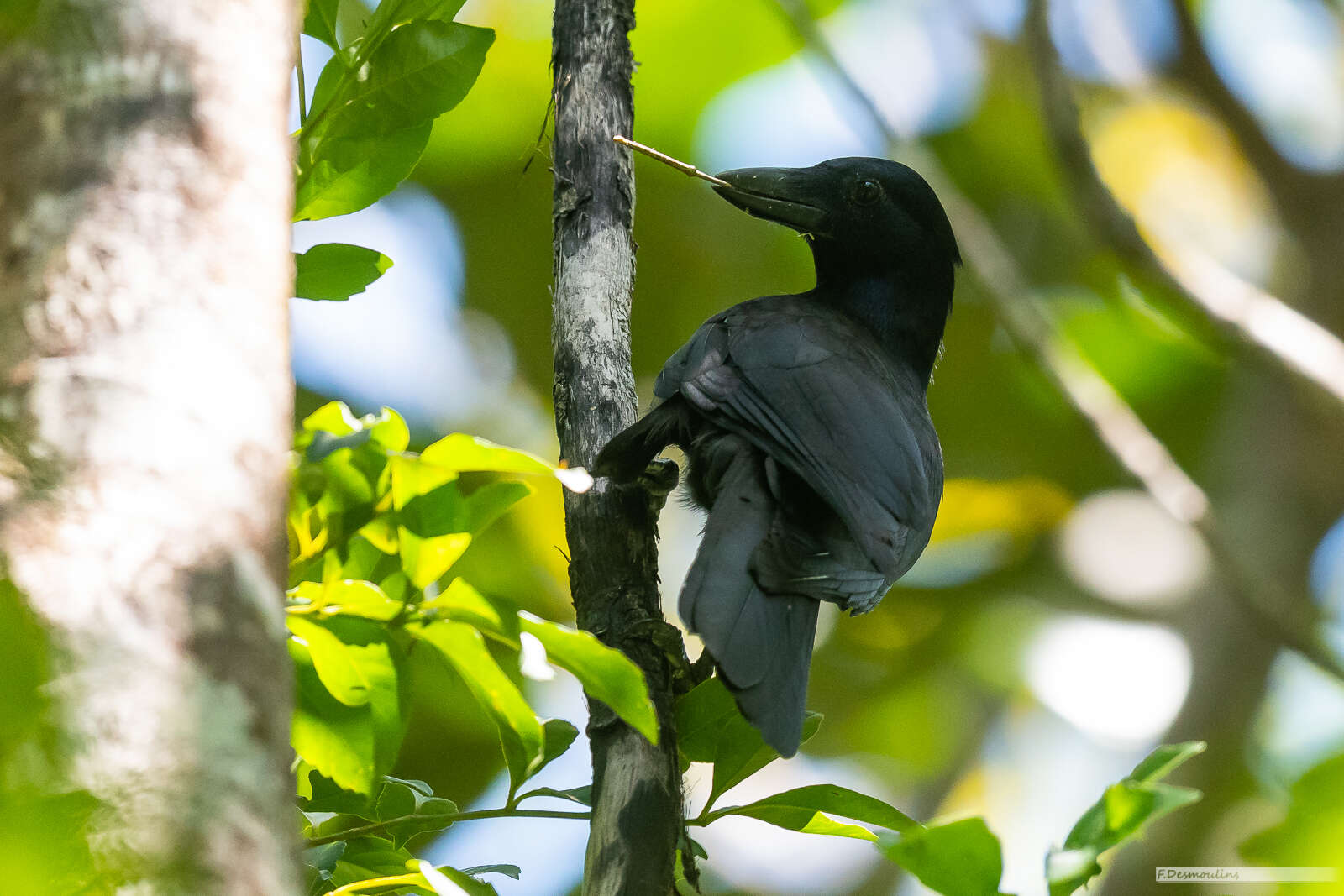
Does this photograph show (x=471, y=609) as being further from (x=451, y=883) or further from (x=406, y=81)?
(x=406, y=81)

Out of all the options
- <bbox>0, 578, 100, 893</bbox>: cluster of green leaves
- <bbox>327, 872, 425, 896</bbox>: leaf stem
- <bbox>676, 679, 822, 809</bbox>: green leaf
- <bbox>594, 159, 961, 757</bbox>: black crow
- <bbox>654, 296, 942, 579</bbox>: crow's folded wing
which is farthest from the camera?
<bbox>654, 296, 942, 579</bbox>: crow's folded wing

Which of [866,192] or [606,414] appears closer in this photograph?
[606,414]

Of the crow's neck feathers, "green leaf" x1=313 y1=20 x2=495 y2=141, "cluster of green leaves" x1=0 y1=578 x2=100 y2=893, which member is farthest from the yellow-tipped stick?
"cluster of green leaves" x1=0 y1=578 x2=100 y2=893

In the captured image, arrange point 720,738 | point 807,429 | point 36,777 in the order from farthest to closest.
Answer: point 807,429
point 720,738
point 36,777

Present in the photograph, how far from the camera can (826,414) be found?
2.48 meters

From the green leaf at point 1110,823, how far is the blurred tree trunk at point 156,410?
27.4 inches

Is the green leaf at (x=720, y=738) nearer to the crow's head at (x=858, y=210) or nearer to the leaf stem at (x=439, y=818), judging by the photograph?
the leaf stem at (x=439, y=818)

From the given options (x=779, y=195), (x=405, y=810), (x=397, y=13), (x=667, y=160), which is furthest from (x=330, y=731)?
(x=779, y=195)

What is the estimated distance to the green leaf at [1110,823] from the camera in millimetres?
1121

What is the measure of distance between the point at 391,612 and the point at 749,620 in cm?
85

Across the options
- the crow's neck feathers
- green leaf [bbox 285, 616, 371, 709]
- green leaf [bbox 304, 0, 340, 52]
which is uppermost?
green leaf [bbox 304, 0, 340, 52]

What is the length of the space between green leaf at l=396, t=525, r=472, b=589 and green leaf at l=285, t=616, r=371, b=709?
102 mm

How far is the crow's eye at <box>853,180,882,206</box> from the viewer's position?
3.37 metres

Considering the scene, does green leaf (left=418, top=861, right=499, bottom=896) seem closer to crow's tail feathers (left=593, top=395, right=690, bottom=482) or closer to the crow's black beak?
crow's tail feathers (left=593, top=395, right=690, bottom=482)
